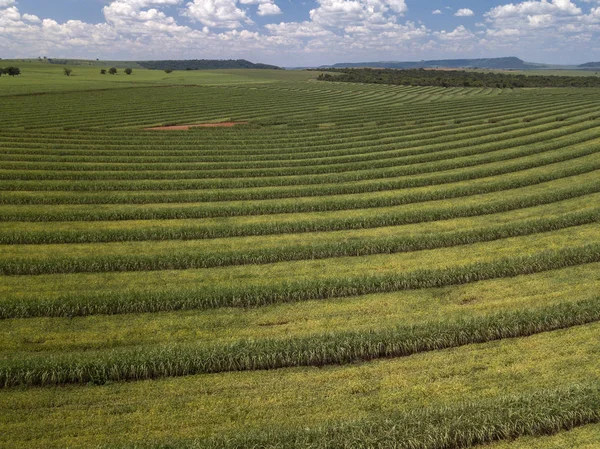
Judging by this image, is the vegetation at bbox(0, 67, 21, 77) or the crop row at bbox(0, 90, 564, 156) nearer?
the crop row at bbox(0, 90, 564, 156)

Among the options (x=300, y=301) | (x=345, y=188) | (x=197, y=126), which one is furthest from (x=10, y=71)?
(x=300, y=301)

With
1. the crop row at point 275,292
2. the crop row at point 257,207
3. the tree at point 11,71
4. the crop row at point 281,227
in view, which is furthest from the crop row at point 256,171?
the tree at point 11,71

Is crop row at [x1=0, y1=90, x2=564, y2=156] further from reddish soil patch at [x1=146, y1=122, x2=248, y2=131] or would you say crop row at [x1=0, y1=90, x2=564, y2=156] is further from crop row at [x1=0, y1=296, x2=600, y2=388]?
crop row at [x1=0, y1=296, x2=600, y2=388]

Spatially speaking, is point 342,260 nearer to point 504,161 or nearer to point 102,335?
point 102,335

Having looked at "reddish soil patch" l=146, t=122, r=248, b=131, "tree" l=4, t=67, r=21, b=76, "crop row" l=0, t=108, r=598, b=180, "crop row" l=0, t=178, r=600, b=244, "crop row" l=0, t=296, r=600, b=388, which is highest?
"tree" l=4, t=67, r=21, b=76

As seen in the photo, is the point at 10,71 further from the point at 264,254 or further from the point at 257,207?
the point at 264,254

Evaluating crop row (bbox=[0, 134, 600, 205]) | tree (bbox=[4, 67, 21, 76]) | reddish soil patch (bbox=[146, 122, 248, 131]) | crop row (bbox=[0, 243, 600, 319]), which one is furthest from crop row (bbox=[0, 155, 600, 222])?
tree (bbox=[4, 67, 21, 76])
